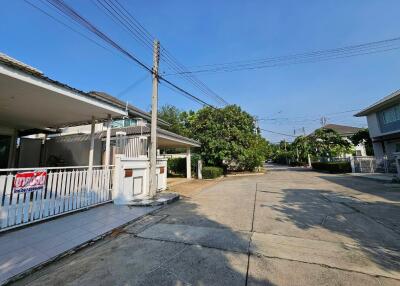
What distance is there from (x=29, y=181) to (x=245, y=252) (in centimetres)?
533

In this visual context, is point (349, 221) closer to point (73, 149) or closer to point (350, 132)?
point (73, 149)

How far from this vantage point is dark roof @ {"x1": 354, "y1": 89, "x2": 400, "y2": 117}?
1712cm

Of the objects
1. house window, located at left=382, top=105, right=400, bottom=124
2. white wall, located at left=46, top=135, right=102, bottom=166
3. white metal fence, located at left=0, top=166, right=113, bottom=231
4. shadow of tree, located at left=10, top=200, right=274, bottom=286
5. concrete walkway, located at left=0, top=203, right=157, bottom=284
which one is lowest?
shadow of tree, located at left=10, top=200, right=274, bottom=286

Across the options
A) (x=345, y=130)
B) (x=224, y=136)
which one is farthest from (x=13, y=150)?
(x=345, y=130)

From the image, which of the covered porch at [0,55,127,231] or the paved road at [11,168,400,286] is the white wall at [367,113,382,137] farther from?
the covered porch at [0,55,127,231]

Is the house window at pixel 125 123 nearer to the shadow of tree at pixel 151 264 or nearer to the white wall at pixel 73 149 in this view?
the white wall at pixel 73 149

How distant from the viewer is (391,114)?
18.7 m

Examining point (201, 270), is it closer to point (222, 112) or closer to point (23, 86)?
point (23, 86)

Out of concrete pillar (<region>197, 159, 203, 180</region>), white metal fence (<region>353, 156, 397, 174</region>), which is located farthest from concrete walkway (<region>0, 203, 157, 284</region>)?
white metal fence (<region>353, 156, 397, 174</region>)

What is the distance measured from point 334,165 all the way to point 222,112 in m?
12.4

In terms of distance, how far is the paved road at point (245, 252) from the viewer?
309 cm

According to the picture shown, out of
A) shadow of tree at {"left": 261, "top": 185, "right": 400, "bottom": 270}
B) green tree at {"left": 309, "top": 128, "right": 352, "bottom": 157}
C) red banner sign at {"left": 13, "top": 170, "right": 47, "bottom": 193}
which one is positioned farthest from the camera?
green tree at {"left": 309, "top": 128, "right": 352, "bottom": 157}

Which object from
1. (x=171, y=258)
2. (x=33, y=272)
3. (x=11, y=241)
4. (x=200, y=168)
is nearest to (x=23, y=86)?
(x=11, y=241)

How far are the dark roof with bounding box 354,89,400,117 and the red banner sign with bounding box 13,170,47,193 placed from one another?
22.7 metres
